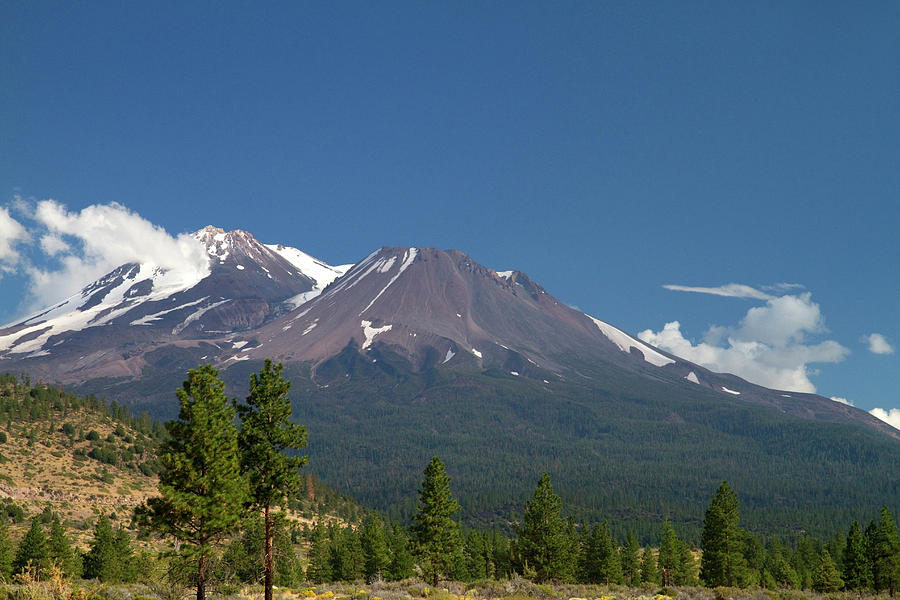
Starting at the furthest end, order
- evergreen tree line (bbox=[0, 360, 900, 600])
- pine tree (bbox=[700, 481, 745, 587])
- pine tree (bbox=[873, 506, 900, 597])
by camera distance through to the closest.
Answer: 1. pine tree (bbox=[700, 481, 745, 587])
2. pine tree (bbox=[873, 506, 900, 597])
3. evergreen tree line (bbox=[0, 360, 900, 600])

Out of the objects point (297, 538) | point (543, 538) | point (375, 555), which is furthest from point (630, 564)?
point (297, 538)

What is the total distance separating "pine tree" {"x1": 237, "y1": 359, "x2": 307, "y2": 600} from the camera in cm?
3045

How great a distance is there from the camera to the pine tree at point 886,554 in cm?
5756

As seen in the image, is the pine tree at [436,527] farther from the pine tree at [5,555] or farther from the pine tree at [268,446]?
the pine tree at [5,555]

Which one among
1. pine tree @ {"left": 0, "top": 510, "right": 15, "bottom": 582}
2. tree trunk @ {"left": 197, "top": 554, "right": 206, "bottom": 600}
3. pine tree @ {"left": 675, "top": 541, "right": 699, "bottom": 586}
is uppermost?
tree trunk @ {"left": 197, "top": 554, "right": 206, "bottom": 600}

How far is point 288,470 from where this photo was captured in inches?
1204

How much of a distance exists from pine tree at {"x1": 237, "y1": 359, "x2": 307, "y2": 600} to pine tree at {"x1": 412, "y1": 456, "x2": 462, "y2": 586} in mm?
19915

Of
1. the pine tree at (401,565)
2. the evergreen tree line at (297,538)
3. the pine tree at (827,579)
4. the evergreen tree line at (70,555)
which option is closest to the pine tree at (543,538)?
the evergreen tree line at (297,538)

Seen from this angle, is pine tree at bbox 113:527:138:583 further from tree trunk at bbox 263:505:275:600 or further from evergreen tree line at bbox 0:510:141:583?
tree trunk at bbox 263:505:275:600

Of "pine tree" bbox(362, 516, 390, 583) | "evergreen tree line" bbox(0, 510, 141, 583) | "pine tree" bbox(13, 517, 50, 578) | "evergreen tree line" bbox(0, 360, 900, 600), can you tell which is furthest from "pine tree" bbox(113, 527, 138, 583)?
"pine tree" bbox(362, 516, 390, 583)

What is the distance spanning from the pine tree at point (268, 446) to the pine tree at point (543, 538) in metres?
29.9

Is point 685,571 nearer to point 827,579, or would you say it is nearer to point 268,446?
point 827,579

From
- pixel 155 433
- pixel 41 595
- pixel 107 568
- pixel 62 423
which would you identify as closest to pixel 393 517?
pixel 155 433

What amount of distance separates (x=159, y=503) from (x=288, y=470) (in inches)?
226
